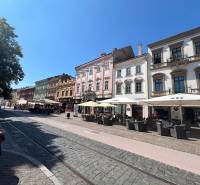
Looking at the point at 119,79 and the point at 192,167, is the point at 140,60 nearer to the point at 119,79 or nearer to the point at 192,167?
the point at 119,79

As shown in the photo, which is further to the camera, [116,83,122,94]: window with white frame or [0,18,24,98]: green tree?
[116,83,122,94]: window with white frame

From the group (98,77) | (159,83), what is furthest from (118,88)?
(159,83)

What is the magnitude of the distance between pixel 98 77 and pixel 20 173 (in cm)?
2979

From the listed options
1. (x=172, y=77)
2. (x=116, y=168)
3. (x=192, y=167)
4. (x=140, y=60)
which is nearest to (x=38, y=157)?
(x=116, y=168)

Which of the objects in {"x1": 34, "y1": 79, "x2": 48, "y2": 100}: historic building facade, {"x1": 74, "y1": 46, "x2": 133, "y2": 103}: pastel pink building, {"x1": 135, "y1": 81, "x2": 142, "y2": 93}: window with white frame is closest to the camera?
{"x1": 135, "y1": 81, "x2": 142, "y2": 93}: window with white frame

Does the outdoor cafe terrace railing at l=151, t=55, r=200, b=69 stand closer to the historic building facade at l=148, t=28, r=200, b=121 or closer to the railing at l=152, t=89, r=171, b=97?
the historic building facade at l=148, t=28, r=200, b=121

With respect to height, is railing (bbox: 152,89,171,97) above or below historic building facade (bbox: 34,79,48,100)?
below

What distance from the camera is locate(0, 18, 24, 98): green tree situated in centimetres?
2519

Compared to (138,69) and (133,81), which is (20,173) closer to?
(133,81)

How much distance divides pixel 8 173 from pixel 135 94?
888 inches

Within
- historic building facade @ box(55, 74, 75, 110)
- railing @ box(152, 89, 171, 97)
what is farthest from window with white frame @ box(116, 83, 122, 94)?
historic building facade @ box(55, 74, 75, 110)

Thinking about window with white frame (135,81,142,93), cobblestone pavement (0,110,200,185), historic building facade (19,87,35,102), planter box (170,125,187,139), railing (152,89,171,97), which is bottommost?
cobblestone pavement (0,110,200,185)

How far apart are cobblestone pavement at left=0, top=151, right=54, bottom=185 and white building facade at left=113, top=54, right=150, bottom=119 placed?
20.4 meters

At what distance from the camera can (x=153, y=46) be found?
80.3ft
